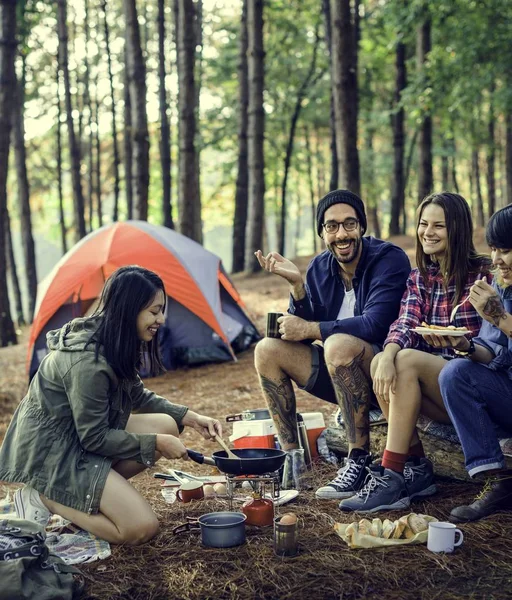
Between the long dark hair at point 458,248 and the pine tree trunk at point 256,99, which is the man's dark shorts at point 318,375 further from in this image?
the pine tree trunk at point 256,99

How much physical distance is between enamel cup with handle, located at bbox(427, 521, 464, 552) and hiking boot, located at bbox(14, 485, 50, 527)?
1.87 meters

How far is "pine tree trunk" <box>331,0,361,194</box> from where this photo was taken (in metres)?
8.97

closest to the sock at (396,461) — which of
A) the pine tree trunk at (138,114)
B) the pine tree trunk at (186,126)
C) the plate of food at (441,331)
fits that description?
the plate of food at (441,331)

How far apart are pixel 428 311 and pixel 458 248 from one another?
400 mm

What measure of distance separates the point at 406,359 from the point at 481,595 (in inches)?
50.7

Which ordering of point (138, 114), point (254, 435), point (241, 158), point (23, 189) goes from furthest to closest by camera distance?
point (241, 158), point (23, 189), point (138, 114), point (254, 435)

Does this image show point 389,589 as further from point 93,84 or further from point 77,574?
point 93,84

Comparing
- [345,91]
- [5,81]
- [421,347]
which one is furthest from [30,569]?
[5,81]

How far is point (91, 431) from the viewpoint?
3586 millimetres

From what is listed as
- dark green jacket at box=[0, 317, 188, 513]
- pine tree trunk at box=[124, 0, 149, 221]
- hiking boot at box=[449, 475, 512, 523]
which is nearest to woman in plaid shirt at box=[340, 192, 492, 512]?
hiking boot at box=[449, 475, 512, 523]

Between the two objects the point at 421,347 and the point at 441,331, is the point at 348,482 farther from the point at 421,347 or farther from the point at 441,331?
the point at 441,331

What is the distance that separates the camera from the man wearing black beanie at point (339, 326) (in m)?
4.28

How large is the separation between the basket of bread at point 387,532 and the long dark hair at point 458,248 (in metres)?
1.26

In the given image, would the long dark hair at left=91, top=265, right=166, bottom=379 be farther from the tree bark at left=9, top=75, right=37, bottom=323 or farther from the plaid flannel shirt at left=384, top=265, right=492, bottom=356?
the tree bark at left=9, top=75, right=37, bottom=323
